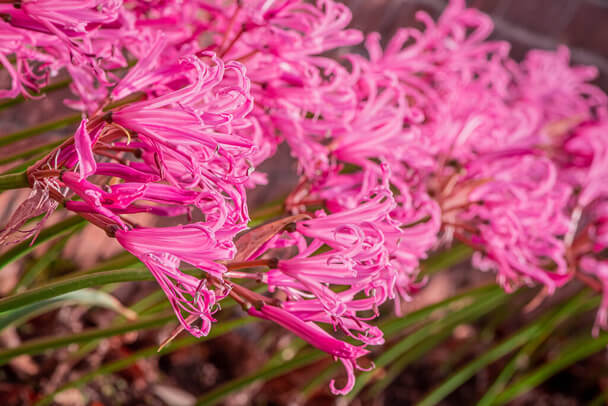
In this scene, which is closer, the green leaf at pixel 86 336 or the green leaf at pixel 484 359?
the green leaf at pixel 86 336

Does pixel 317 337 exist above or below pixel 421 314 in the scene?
above

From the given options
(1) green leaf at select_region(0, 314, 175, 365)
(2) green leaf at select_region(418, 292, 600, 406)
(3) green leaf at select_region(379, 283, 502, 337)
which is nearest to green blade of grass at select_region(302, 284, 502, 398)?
(3) green leaf at select_region(379, 283, 502, 337)

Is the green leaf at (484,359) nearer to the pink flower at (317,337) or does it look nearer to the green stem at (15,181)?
the pink flower at (317,337)

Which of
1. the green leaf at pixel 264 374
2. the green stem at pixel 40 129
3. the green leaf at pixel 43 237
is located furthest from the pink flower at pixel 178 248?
the green leaf at pixel 264 374

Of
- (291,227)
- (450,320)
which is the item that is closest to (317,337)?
(291,227)

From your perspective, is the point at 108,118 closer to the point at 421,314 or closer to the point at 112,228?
the point at 112,228

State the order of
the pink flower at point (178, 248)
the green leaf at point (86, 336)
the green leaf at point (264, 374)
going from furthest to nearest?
the green leaf at point (264, 374)
the green leaf at point (86, 336)
the pink flower at point (178, 248)

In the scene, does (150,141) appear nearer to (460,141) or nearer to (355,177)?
(355,177)

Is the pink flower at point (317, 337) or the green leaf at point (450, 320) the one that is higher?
the pink flower at point (317, 337)
